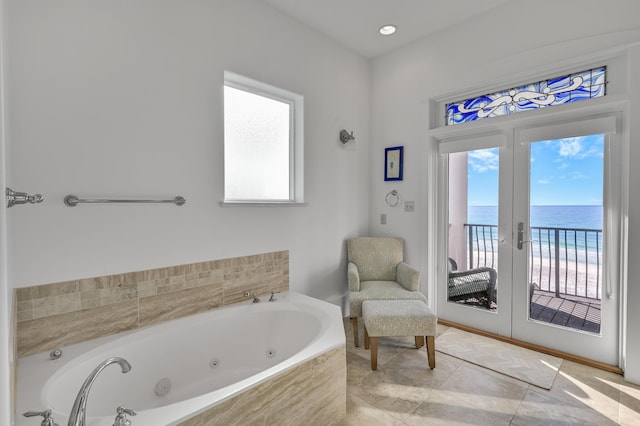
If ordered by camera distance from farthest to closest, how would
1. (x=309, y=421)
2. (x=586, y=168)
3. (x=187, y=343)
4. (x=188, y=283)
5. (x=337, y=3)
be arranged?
(x=337, y=3)
(x=586, y=168)
(x=188, y=283)
(x=187, y=343)
(x=309, y=421)

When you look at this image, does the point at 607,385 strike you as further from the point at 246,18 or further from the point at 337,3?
the point at 246,18

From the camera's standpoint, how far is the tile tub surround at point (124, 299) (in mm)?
1492

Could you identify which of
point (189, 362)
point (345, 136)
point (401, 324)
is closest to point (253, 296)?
point (189, 362)

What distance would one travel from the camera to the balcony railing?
7.57 ft

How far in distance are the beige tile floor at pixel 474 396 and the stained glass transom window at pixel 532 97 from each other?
1.99 m

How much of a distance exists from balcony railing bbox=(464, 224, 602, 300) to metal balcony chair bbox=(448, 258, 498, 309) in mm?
326

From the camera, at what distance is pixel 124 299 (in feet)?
5.77

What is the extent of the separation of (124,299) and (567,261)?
3.11 meters

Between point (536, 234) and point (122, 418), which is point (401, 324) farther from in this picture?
point (122, 418)

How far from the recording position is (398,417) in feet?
5.79

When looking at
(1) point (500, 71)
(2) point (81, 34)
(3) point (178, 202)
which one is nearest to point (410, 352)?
(3) point (178, 202)

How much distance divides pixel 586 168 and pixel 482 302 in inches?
53.4

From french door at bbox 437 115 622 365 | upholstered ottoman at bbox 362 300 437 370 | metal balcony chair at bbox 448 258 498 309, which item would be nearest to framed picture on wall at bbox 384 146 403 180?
french door at bbox 437 115 622 365

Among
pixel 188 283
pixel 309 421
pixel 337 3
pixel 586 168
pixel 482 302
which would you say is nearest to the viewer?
pixel 309 421
